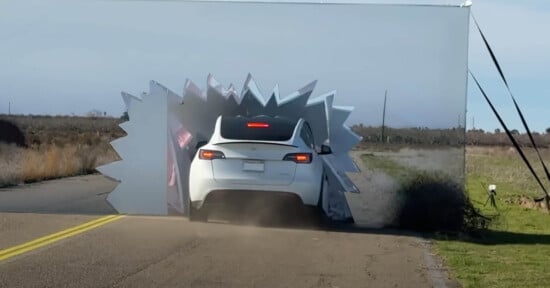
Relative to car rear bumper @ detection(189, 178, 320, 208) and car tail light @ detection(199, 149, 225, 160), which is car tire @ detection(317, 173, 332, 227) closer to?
car rear bumper @ detection(189, 178, 320, 208)

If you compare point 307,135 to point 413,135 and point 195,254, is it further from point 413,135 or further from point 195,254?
point 195,254

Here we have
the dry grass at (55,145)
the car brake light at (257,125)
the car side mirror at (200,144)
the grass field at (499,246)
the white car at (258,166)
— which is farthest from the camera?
the dry grass at (55,145)

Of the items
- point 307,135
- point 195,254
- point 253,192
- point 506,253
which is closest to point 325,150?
point 307,135

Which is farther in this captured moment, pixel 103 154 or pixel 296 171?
pixel 103 154

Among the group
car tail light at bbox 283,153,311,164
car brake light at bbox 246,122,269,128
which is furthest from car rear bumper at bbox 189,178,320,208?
car brake light at bbox 246,122,269,128

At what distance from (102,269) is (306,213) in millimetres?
4793

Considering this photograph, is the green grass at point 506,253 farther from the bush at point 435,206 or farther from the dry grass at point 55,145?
the dry grass at point 55,145

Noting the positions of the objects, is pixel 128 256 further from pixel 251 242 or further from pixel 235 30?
pixel 235 30

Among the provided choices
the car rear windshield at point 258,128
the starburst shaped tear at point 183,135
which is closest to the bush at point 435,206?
the starburst shaped tear at point 183,135

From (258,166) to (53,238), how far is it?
11.0 ft

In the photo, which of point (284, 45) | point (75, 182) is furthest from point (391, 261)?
point (75, 182)

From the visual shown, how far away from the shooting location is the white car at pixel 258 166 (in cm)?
1381

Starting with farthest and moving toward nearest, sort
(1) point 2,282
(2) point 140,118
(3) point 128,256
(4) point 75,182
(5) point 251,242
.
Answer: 1. (4) point 75,182
2. (2) point 140,118
3. (5) point 251,242
4. (3) point 128,256
5. (1) point 2,282

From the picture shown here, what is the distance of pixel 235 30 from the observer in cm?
1470
